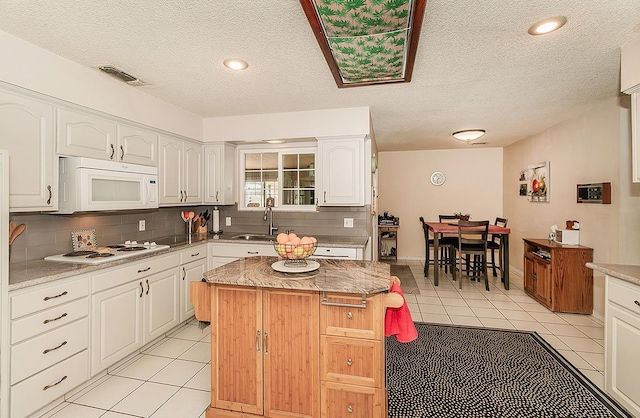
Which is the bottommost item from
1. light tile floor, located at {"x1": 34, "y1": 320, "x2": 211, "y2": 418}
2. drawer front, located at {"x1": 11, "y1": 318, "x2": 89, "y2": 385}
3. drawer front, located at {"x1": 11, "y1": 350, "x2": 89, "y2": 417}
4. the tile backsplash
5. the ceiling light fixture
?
light tile floor, located at {"x1": 34, "y1": 320, "x2": 211, "y2": 418}

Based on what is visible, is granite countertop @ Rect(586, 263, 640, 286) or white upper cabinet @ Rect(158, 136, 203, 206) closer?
granite countertop @ Rect(586, 263, 640, 286)

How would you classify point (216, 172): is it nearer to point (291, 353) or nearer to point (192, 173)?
point (192, 173)

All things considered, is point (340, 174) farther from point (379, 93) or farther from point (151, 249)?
point (151, 249)

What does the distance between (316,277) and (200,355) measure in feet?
5.50

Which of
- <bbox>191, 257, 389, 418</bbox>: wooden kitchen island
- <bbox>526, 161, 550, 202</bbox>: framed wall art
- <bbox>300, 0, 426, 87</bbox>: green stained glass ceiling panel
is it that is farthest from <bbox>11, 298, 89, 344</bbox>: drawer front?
<bbox>526, 161, 550, 202</bbox>: framed wall art

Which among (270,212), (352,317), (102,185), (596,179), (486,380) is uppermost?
(596,179)

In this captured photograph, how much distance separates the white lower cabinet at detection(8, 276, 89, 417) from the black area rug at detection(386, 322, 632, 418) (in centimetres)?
220

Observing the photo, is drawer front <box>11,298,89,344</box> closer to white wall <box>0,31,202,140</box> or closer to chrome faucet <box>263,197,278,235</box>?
white wall <box>0,31,202,140</box>

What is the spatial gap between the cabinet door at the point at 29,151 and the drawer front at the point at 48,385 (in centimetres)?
109

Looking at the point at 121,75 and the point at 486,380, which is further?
A: the point at 121,75

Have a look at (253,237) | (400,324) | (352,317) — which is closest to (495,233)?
(253,237)

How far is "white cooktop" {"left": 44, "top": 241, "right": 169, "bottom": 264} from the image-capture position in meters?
2.38

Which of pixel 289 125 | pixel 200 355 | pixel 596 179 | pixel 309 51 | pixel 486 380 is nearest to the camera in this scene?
pixel 309 51

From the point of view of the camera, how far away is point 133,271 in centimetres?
265
